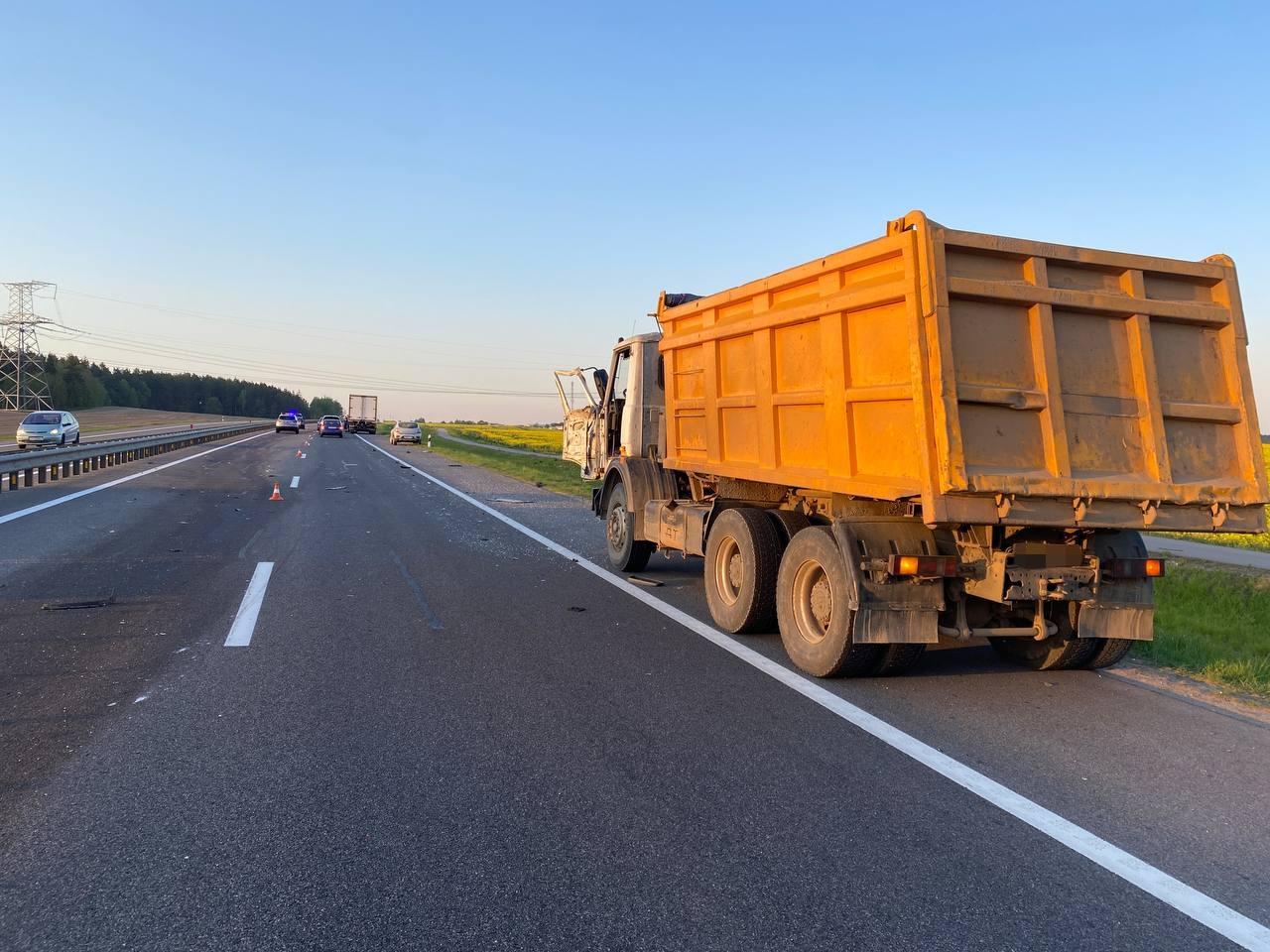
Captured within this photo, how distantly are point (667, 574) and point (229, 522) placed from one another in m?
7.60

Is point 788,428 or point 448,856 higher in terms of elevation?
point 788,428

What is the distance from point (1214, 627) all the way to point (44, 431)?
123 feet

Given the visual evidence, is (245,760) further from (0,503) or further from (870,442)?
(0,503)

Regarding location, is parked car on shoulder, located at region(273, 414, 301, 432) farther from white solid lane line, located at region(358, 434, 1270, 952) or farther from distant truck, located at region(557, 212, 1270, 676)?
distant truck, located at region(557, 212, 1270, 676)

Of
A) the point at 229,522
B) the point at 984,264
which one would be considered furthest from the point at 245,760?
the point at 229,522

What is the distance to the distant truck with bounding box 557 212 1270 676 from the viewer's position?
16.7 ft

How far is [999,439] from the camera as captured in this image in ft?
16.8

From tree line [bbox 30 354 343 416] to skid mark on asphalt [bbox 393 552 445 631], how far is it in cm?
11468

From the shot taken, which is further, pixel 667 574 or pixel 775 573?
pixel 667 574

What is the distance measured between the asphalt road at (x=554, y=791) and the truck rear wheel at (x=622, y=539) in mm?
2376

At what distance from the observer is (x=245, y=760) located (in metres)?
4.27

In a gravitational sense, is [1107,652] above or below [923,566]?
below

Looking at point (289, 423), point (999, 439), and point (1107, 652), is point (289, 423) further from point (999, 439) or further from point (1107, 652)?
point (999, 439)

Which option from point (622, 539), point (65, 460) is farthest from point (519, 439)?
point (622, 539)
